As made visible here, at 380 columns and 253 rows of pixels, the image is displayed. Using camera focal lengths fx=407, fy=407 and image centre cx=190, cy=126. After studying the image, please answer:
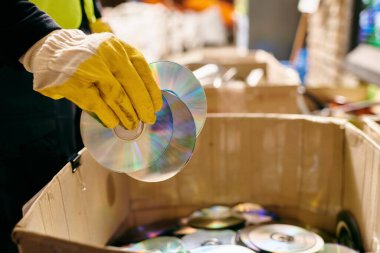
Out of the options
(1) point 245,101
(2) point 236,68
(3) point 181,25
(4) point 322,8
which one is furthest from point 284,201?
(3) point 181,25

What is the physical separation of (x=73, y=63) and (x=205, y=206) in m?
0.74

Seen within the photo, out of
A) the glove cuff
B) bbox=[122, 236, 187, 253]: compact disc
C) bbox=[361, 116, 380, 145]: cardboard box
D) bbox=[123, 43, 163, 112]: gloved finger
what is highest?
the glove cuff

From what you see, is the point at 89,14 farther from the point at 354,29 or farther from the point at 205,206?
the point at 354,29

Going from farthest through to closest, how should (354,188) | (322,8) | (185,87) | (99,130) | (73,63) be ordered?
(322,8) → (354,188) → (185,87) → (99,130) → (73,63)

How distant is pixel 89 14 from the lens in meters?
1.22

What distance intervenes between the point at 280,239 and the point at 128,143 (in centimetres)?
46

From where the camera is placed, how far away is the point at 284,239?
1.01m

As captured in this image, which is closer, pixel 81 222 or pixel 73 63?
pixel 73 63

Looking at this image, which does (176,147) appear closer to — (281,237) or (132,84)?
(132,84)

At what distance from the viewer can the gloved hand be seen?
69cm

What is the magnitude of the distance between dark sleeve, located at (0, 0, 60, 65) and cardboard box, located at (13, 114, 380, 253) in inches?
11.6

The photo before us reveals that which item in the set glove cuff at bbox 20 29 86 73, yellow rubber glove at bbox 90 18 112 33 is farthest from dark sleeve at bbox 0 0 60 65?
yellow rubber glove at bbox 90 18 112 33

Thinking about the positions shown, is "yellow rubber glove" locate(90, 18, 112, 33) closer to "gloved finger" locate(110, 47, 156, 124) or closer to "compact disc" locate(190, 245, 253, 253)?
"gloved finger" locate(110, 47, 156, 124)

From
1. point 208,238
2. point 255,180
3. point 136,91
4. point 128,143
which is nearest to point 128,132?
point 128,143
